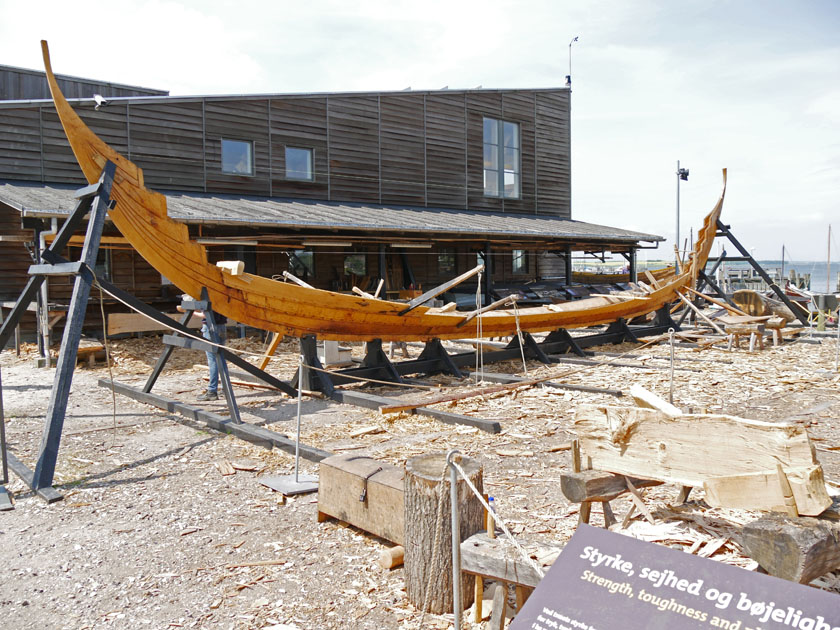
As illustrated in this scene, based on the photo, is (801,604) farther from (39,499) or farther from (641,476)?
(39,499)

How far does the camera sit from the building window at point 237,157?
16906 millimetres

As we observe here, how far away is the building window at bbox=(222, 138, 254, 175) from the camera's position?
16906 mm

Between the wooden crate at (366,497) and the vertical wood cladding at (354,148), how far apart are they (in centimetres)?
1511

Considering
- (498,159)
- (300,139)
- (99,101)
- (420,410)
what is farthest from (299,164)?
(420,410)

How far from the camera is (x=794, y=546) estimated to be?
240cm

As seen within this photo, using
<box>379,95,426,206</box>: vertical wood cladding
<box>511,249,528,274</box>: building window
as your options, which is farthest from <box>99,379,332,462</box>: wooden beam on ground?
<box>511,249,528,274</box>: building window

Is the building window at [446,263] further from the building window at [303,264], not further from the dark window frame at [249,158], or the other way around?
the dark window frame at [249,158]

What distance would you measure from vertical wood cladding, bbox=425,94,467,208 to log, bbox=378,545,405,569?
58.1ft

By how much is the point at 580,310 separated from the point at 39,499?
9.90m

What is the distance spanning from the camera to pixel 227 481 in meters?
5.42

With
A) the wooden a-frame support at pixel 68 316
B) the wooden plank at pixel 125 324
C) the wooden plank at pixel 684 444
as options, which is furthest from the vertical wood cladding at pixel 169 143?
the wooden plank at pixel 684 444

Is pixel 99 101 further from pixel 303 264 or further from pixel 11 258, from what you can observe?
pixel 303 264

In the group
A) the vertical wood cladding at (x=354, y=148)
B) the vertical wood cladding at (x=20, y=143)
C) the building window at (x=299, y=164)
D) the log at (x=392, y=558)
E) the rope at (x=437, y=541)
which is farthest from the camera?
the vertical wood cladding at (x=354, y=148)

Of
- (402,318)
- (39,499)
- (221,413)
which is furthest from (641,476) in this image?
(402,318)
